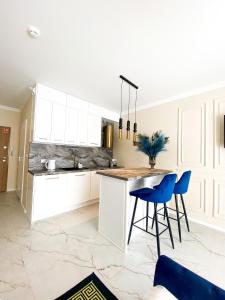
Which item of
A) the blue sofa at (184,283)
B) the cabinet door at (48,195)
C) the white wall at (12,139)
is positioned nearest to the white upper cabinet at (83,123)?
the cabinet door at (48,195)

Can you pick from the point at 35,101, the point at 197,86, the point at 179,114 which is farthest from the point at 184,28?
the point at 35,101

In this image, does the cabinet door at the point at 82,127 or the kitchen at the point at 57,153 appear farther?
the cabinet door at the point at 82,127

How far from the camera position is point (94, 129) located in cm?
385

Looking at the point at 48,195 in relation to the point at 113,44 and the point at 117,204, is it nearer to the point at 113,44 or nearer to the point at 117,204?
the point at 117,204

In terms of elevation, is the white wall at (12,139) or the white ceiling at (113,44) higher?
the white ceiling at (113,44)

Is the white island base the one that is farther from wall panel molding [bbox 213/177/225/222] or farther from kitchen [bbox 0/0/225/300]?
wall panel molding [bbox 213/177/225/222]

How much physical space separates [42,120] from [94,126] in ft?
4.42

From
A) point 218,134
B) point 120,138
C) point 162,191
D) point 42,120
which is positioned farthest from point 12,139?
point 218,134

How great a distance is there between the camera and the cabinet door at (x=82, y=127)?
3.51 metres

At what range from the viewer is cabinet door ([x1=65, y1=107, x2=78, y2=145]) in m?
3.25

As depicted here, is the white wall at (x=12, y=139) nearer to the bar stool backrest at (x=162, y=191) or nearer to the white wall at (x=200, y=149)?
the white wall at (x=200, y=149)

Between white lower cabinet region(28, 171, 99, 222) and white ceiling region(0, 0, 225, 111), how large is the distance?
187 centimetres

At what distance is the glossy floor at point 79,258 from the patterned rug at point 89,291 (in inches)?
2.1

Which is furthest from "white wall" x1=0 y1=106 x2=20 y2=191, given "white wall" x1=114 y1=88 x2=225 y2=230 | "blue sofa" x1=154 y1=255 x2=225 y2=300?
"blue sofa" x1=154 y1=255 x2=225 y2=300
